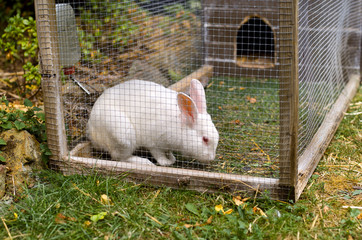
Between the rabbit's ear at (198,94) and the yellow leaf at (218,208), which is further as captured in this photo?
the rabbit's ear at (198,94)

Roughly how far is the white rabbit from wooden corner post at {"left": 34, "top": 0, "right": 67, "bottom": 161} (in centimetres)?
32

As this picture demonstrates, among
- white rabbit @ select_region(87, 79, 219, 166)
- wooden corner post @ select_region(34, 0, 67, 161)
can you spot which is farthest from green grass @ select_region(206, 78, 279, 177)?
wooden corner post @ select_region(34, 0, 67, 161)

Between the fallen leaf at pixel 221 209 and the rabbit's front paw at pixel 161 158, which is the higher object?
the rabbit's front paw at pixel 161 158

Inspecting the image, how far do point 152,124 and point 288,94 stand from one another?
3.96 ft

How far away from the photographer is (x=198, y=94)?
325cm

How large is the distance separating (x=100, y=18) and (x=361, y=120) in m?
3.18

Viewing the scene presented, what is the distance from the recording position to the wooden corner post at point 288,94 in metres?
2.42

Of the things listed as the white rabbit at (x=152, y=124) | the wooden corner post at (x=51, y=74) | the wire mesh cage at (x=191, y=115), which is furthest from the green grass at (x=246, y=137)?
the wooden corner post at (x=51, y=74)

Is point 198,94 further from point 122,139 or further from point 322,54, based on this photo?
point 322,54

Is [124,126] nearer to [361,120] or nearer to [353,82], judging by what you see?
[361,120]

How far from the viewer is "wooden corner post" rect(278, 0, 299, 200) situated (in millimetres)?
2416

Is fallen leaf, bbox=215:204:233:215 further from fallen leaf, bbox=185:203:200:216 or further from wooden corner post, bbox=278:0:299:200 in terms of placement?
wooden corner post, bbox=278:0:299:200

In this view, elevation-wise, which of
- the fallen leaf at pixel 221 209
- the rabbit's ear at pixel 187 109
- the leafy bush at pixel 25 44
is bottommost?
the fallen leaf at pixel 221 209

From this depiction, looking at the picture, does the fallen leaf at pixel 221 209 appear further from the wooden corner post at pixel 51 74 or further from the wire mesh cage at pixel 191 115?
the wooden corner post at pixel 51 74
